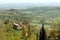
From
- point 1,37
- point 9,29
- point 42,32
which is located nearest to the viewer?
point 42,32

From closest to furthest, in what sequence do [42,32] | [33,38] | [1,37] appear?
[42,32]
[1,37]
[33,38]

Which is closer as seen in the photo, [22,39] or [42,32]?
[42,32]

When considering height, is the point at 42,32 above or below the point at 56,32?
above

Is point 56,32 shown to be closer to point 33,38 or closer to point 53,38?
point 53,38

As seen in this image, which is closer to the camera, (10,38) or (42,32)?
(42,32)

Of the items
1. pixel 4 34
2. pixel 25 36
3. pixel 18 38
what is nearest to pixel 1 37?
pixel 4 34

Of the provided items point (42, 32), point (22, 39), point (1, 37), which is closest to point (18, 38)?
point (22, 39)

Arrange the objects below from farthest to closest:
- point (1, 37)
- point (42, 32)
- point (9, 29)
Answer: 1. point (9, 29)
2. point (1, 37)
3. point (42, 32)

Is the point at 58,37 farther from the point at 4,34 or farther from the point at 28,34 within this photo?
the point at 4,34

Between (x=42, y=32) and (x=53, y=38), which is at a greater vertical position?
(x=42, y=32)
